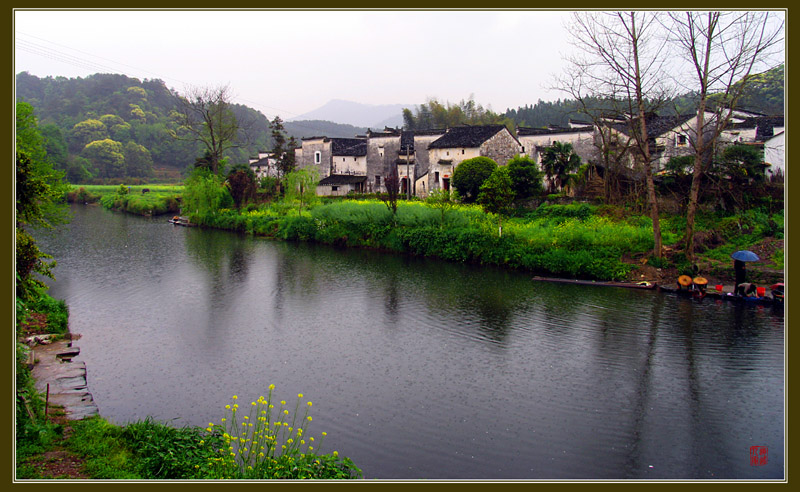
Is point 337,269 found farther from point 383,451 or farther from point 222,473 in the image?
point 222,473

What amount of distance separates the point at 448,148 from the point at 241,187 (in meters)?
16.0

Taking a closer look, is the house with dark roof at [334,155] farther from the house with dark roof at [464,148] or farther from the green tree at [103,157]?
the green tree at [103,157]

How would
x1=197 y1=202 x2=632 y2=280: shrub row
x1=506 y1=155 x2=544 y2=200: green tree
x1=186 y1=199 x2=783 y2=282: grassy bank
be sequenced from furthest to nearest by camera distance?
x1=506 y1=155 x2=544 y2=200: green tree
x1=197 y1=202 x2=632 y2=280: shrub row
x1=186 y1=199 x2=783 y2=282: grassy bank

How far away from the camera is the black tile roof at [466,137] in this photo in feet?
126

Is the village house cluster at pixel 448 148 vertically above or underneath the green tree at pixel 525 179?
above

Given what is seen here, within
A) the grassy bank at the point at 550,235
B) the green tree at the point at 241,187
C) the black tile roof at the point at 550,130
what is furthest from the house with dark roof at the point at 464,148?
the green tree at the point at 241,187

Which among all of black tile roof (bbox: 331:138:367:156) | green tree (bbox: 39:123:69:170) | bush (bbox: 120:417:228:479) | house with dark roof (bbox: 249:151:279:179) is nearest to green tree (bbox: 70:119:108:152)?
green tree (bbox: 39:123:69:170)

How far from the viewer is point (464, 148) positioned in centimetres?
3838

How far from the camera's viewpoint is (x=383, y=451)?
8586 millimetres

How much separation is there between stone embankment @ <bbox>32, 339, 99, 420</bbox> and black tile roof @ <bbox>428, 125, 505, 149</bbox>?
97.3 feet

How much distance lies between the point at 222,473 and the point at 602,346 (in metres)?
9.72

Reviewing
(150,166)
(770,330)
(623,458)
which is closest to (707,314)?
(770,330)

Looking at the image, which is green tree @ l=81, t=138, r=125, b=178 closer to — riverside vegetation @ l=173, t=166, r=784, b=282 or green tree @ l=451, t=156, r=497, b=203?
riverside vegetation @ l=173, t=166, r=784, b=282

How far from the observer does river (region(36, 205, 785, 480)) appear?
28.3 feet
